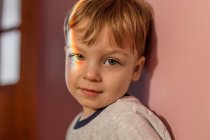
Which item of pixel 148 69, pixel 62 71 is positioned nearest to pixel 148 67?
pixel 148 69

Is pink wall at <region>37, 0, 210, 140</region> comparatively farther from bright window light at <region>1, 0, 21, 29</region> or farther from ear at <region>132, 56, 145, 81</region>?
bright window light at <region>1, 0, 21, 29</region>

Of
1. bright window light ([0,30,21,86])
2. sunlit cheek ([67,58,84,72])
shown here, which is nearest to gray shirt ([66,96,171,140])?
sunlit cheek ([67,58,84,72])

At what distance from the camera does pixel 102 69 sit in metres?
0.86

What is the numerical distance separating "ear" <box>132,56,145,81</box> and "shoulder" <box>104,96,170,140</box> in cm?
7

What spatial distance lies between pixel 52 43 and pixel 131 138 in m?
0.89

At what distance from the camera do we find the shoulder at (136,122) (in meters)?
0.76

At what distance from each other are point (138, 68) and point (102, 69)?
0.10 metres

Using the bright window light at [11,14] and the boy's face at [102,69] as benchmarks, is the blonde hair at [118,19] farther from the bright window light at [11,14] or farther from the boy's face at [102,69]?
the bright window light at [11,14]

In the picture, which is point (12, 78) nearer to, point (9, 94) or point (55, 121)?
point (9, 94)

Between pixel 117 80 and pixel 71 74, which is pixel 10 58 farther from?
pixel 117 80

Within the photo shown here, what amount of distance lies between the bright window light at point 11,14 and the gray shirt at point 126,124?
116cm

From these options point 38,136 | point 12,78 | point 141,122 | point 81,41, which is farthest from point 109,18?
point 12,78

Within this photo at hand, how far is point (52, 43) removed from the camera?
1.57 m

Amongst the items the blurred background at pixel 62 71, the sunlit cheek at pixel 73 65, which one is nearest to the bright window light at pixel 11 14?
the blurred background at pixel 62 71
